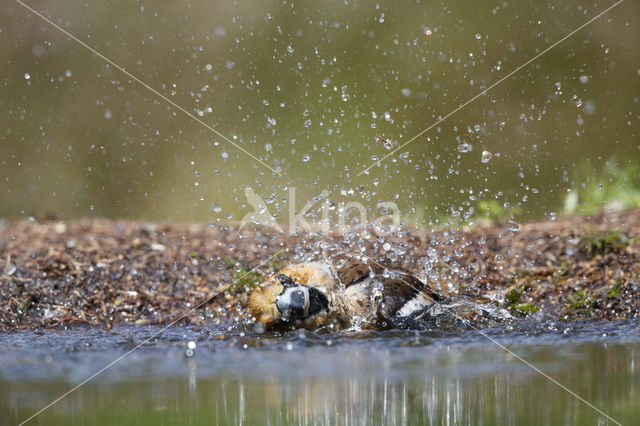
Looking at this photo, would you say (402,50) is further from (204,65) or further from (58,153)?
(58,153)

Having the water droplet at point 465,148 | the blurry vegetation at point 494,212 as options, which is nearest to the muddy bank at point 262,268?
the blurry vegetation at point 494,212

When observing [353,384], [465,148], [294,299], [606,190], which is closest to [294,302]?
[294,299]

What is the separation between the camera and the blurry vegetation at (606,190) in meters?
7.62

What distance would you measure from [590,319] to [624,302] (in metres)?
0.44

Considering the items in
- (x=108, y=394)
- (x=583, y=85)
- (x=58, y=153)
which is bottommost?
(x=108, y=394)

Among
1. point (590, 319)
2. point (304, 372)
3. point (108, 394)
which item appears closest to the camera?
point (108, 394)

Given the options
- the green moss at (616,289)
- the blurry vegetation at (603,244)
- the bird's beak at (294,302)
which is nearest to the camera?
the bird's beak at (294,302)

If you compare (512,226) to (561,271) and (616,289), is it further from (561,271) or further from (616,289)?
(616,289)

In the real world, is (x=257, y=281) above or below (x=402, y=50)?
below

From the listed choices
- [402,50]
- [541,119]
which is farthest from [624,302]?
[402,50]

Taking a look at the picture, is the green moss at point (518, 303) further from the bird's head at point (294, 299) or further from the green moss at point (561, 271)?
the bird's head at point (294, 299)

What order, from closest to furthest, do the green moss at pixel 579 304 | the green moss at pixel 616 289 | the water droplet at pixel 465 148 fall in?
1. the green moss at pixel 579 304
2. the green moss at pixel 616 289
3. the water droplet at pixel 465 148

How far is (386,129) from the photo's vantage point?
9203 millimetres

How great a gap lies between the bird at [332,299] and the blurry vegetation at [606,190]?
146 inches
